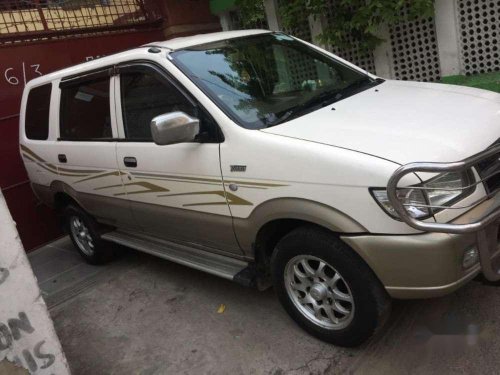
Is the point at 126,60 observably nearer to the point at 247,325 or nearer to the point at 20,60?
the point at 247,325

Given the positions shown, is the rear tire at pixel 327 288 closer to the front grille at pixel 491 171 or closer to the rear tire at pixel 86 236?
the front grille at pixel 491 171

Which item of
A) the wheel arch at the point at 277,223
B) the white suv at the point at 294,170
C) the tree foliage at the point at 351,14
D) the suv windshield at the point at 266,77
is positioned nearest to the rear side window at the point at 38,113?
the white suv at the point at 294,170

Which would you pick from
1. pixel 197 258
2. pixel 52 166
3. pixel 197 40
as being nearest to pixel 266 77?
pixel 197 40

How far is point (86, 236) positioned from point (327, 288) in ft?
10.4

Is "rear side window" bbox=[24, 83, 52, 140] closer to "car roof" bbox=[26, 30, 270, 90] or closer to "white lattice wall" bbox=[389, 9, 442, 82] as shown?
"car roof" bbox=[26, 30, 270, 90]

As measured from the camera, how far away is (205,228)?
3.50 m

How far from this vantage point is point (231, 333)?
3510 millimetres

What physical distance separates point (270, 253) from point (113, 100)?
182 centimetres

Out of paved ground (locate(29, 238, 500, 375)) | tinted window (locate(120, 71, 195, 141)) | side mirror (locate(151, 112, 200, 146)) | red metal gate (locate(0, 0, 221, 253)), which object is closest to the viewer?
paved ground (locate(29, 238, 500, 375))

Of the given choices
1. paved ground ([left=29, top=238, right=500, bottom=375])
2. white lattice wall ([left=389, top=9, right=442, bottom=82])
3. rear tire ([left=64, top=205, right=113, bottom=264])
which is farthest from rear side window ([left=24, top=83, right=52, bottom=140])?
white lattice wall ([left=389, top=9, right=442, bottom=82])

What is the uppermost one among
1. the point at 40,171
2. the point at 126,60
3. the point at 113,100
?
the point at 126,60

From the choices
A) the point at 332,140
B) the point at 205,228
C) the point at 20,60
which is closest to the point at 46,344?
the point at 205,228

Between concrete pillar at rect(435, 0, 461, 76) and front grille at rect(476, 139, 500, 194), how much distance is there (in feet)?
12.1

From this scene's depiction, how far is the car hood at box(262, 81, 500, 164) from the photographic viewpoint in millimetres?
2555
